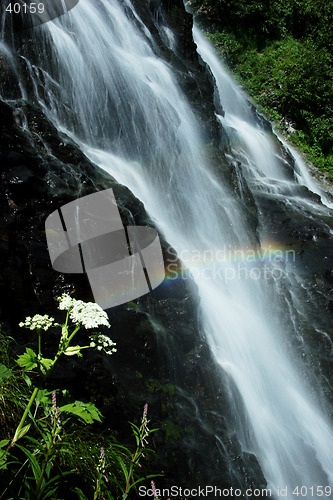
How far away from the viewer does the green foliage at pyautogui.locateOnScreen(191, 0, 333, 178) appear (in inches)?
726

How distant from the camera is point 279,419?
6.34 meters

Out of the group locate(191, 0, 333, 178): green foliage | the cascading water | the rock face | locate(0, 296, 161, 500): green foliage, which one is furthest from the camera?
locate(191, 0, 333, 178): green foliage

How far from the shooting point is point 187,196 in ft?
28.6

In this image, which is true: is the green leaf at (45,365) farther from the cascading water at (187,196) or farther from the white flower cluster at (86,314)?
the cascading water at (187,196)

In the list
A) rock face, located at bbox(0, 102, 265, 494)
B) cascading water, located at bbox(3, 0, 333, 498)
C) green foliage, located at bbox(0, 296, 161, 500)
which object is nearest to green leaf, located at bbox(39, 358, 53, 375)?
green foliage, located at bbox(0, 296, 161, 500)

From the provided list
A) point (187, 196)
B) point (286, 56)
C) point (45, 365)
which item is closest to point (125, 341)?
point (45, 365)

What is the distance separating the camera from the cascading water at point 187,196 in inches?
245

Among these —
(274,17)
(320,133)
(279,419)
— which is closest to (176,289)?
(279,419)

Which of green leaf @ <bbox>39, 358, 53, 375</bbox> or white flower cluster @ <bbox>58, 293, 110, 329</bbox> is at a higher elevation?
white flower cluster @ <bbox>58, 293, 110, 329</bbox>

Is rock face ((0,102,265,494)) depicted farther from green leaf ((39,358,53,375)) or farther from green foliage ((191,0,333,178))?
green foliage ((191,0,333,178))

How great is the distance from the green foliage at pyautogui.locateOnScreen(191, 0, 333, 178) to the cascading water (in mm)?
9129

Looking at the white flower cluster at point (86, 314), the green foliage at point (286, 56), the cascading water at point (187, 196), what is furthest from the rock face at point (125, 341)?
the green foliage at point (286, 56)

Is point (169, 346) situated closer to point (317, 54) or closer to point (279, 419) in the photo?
point (279, 419)

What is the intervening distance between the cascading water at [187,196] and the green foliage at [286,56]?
30.0 feet
